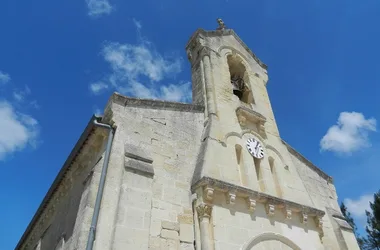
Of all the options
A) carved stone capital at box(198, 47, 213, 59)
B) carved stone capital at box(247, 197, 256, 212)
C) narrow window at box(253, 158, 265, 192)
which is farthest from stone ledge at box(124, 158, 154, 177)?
carved stone capital at box(198, 47, 213, 59)

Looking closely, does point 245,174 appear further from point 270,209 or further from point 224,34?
point 224,34

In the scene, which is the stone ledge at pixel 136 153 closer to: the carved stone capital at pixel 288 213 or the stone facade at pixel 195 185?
the stone facade at pixel 195 185

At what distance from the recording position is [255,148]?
372 inches

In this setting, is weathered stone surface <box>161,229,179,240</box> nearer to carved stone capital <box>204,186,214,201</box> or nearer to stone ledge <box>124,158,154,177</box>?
carved stone capital <box>204,186,214,201</box>

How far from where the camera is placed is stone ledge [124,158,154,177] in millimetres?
6434

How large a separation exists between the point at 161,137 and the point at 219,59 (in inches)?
200

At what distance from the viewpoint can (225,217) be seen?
6.95 m

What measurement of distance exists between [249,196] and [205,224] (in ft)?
4.83

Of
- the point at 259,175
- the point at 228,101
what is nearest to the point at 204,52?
the point at 228,101

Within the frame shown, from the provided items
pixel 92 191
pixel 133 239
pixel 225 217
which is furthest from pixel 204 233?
pixel 92 191

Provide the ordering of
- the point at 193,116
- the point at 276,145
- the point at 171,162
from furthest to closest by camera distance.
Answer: the point at 276,145 < the point at 193,116 < the point at 171,162

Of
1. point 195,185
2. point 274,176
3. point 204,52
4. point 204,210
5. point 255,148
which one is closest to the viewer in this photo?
point 204,210

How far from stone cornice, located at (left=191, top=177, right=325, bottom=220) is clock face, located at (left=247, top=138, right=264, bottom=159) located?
173 cm

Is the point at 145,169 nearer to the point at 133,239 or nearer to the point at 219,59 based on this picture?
the point at 133,239
